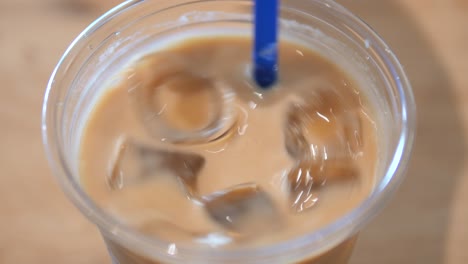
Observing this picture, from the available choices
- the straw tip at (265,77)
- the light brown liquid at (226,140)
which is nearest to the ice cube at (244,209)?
the light brown liquid at (226,140)

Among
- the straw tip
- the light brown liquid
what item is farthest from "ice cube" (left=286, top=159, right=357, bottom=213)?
the straw tip

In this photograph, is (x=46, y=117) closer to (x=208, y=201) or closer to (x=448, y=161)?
(x=208, y=201)

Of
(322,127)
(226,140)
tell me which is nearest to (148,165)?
(226,140)

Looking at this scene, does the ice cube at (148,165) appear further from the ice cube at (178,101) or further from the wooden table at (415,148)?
the wooden table at (415,148)

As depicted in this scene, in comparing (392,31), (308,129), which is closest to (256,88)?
(308,129)

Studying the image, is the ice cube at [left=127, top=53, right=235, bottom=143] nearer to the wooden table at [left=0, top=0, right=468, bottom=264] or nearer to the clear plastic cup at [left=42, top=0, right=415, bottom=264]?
the clear plastic cup at [left=42, top=0, right=415, bottom=264]

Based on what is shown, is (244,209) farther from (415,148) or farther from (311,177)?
(415,148)

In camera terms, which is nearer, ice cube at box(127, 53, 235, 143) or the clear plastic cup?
the clear plastic cup
